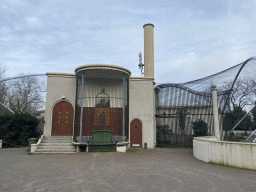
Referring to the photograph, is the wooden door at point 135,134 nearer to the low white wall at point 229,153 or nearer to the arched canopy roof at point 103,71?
the arched canopy roof at point 103,71

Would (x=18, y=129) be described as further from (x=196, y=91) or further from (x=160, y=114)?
(x=196, y=91)

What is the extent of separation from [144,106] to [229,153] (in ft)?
24.9

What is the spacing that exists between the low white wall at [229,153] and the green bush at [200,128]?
5384 millimetres

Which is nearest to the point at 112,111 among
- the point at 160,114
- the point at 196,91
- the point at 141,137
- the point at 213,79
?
the point at 141,137

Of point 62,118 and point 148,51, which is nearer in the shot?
point 62,118

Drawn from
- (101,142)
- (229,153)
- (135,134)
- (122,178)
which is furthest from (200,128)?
(122,178)

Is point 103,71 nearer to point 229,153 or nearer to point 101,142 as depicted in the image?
point 101,142

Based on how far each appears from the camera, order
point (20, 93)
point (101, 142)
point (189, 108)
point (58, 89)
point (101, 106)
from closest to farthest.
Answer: point (101, 142)
point (58, 89)
point (101, 106)
point (189, 108)
point (20, 93)

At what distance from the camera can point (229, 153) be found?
24.2ft

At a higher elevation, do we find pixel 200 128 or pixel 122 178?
pixel 200 128

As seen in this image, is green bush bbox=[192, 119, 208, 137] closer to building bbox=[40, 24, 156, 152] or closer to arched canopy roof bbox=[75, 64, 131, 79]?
building bbox=[40, 24, 156, 152]

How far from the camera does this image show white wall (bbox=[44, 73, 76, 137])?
43.3 feet

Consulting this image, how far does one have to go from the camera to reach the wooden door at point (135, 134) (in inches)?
549

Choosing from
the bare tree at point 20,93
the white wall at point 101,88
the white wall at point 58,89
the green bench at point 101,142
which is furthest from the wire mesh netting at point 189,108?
the bare tree at point 20,93
